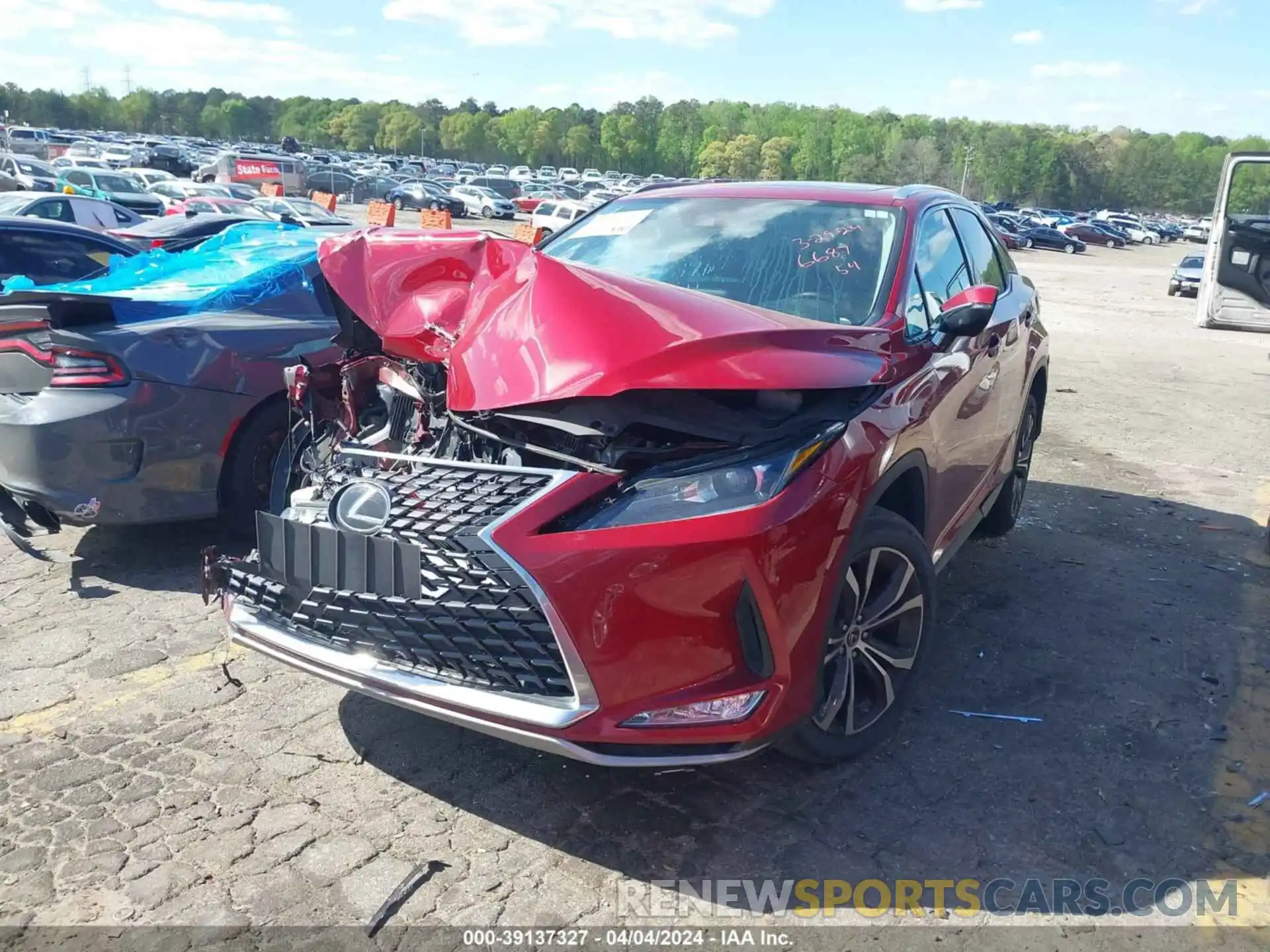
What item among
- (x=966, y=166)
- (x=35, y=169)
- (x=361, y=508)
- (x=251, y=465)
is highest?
(x=966, y=166)

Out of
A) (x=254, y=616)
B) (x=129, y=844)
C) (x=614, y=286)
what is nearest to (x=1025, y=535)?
(x=614, y=286)

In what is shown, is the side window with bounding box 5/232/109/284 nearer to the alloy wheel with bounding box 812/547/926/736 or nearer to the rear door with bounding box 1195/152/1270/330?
the alloy wheel with bounding box 812/547/926/736

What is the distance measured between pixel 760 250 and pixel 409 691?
2.29 metres

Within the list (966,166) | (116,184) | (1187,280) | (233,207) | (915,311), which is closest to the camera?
(915,311)

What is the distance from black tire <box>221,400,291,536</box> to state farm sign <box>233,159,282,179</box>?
39.3 m

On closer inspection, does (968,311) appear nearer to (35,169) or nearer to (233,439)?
(233,439)

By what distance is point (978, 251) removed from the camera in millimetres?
5043

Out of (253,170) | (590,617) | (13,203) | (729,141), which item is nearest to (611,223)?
(590,617)

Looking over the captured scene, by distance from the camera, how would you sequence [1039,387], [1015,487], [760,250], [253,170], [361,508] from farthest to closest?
[253,170], [1039,387], [1015,487], [760,250], [361,508]

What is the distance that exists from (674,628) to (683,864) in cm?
73

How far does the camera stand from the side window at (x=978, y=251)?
189 inches

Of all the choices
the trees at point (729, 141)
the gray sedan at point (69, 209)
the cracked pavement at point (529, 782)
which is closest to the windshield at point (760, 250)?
the cracked pavement at point (529, 782)

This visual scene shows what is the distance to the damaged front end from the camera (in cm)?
261

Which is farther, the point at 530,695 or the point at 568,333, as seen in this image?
the point at 568,333
